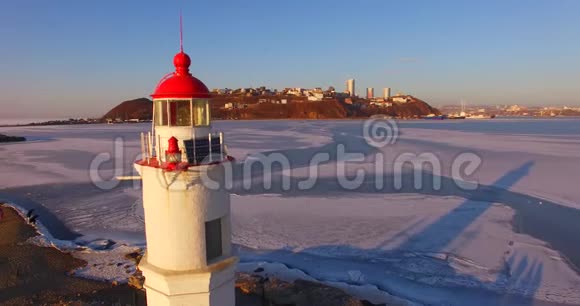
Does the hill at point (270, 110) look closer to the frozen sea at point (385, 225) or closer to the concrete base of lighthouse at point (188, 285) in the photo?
the frozen sea at point (385, 225)

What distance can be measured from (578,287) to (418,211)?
5532mm

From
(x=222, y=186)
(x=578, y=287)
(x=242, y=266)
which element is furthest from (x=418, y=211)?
(x=222, y=186)

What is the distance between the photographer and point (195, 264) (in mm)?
4047

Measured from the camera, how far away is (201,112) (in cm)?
405

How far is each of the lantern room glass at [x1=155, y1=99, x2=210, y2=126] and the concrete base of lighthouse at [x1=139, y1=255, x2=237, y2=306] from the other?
152cm

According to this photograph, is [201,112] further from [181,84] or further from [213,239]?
[213,239]

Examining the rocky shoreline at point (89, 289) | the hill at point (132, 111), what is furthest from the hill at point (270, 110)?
the rocky shoreline at point (89, 289)

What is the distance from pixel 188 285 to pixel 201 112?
1777 millimetres

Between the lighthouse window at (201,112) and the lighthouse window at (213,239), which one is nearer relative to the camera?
the lighthouse window at (201,112)

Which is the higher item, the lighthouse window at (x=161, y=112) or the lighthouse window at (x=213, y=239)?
the lighthouse window at (x=161, y=112)

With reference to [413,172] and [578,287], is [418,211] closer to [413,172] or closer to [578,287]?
[578,287]

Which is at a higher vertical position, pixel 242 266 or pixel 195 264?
pixel 195 264

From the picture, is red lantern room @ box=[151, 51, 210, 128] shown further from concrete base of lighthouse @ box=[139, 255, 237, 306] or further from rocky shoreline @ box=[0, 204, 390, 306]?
rocky shoreline @ box=[0, 204, 390, 306]

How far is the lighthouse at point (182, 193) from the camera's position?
12.7ft
